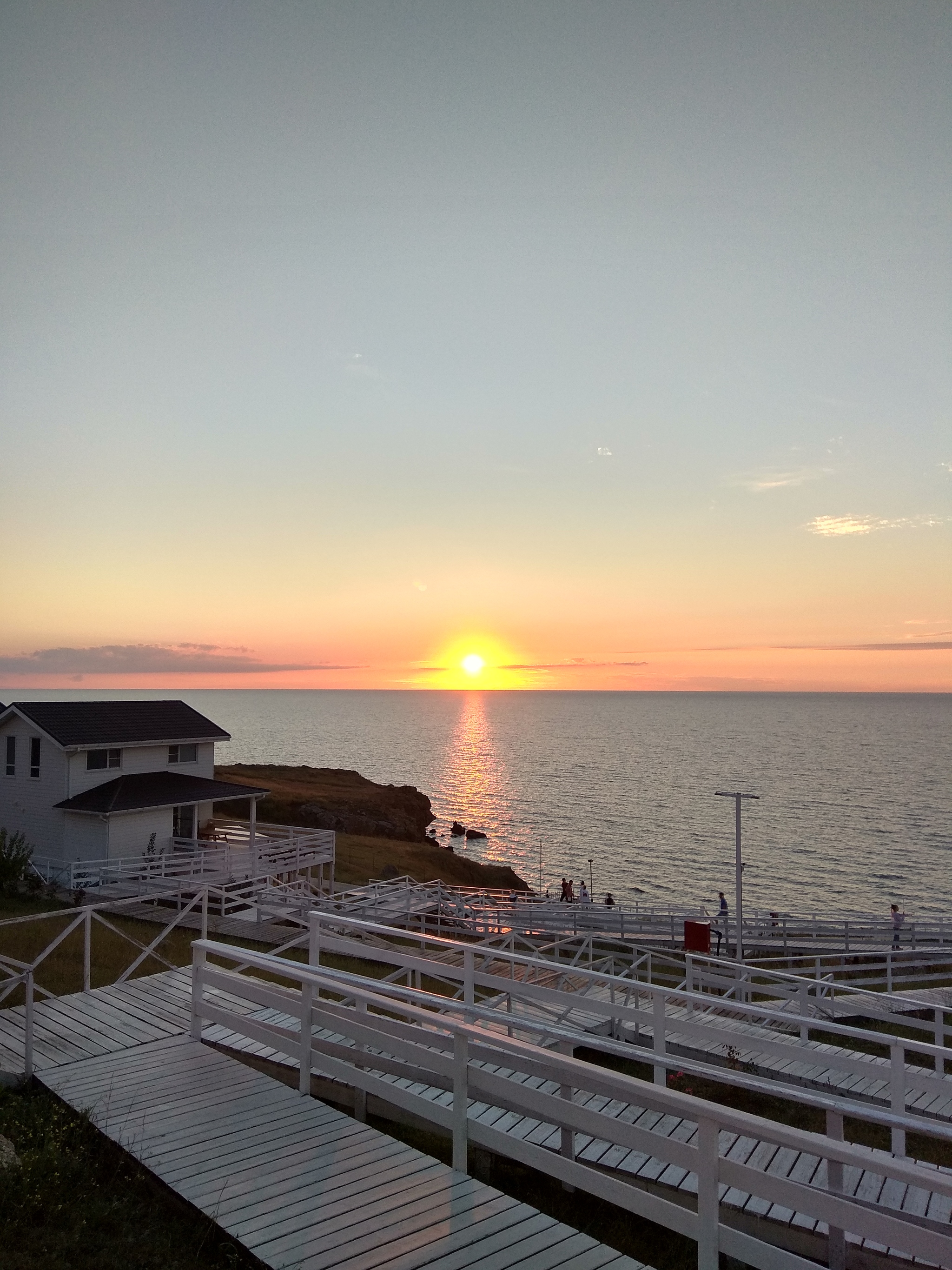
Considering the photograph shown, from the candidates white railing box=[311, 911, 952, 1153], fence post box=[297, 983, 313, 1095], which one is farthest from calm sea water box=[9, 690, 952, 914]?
fence post box=[297, 983, 313, 1095]

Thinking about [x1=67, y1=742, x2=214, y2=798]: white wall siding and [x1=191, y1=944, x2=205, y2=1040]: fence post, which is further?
[x1=67, y1=742, x2=214, y2=798]: white wall siding

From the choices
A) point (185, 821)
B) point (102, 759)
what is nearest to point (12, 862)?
point (102, 759)

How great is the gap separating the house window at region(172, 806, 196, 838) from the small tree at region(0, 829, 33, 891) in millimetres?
6760

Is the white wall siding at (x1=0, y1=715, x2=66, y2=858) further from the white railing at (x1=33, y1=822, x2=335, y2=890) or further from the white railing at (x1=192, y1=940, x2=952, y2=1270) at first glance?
the white railing at (x1=192, y1=940, x2=952, y2=1270)

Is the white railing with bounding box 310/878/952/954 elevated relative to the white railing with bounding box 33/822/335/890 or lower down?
lower down

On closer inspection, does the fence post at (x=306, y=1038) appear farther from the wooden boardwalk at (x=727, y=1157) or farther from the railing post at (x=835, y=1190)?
the railing post at (x=835, y=1190)

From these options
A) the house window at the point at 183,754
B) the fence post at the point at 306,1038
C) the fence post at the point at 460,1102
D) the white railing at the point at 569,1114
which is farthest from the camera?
the house window at the point at 183,754

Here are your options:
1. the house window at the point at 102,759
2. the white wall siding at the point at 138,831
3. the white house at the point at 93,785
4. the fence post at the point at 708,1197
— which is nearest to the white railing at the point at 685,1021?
the fence post at the point at 708,1197

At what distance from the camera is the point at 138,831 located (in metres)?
31.9

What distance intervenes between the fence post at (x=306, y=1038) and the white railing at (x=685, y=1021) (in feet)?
2.25

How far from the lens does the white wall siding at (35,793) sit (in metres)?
31.7

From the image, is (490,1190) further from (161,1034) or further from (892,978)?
(892,978)

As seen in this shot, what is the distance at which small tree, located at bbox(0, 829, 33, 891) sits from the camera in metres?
25.5

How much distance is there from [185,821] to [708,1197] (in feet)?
107
